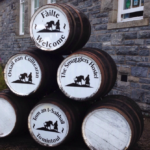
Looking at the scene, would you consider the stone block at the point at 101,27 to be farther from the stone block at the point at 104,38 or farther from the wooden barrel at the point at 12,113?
the wooden barrel at the point at 12,113

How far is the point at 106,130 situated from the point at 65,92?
619 mm

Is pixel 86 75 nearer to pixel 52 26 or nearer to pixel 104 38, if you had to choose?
pixel 52 26

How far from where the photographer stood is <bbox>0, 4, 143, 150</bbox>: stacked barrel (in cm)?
222

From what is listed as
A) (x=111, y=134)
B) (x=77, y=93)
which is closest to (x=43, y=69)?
(x=77, y=93)

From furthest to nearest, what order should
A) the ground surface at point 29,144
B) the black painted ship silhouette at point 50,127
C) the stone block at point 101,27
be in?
the stone block at point 101,27 < the ground surface at point 29,144 < the black painted ship silhouette at point 50,127

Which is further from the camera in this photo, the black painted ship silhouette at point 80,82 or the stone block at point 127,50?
the stone block at point 127,50

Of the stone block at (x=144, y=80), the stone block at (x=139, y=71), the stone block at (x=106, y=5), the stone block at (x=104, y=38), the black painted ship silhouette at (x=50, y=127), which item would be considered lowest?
the black painted ship silhouette at (x=50, y=127)

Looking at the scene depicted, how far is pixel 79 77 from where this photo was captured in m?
2.41

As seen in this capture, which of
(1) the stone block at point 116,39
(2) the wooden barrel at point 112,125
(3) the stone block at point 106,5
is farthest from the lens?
(3) the stone block at point 106,5

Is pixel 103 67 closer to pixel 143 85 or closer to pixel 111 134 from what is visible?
pixel 111 134

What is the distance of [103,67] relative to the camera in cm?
232

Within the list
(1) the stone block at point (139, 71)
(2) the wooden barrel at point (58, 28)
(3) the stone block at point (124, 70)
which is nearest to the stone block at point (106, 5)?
(3) the stone block at point (124, 70)

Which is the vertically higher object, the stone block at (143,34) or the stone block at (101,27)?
the stone block at (101,27)

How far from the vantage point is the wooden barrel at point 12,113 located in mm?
2699
